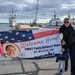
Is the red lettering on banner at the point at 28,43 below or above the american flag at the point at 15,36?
below

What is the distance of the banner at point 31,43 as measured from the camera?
6.98 metres

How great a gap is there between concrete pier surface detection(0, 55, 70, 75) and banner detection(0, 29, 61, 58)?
0.58m

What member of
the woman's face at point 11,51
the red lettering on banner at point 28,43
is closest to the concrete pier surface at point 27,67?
the woman's face at point 11,51

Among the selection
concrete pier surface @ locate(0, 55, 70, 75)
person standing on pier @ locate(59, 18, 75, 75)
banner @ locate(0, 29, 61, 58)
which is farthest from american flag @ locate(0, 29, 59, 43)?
concrete pier surface @ locate(0, 55, 70, 75)

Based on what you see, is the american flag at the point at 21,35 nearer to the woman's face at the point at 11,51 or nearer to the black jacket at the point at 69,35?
the woman's face at the point at 11,51

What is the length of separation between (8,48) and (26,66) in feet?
4.83

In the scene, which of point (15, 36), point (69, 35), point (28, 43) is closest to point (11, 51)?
point (15, 36)

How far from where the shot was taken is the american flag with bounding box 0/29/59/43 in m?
6.99

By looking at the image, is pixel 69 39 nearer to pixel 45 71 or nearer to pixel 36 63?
pixel 45 71

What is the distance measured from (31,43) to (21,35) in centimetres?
39

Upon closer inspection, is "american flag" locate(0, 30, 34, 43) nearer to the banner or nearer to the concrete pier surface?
the banner

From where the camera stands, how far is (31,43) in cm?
712

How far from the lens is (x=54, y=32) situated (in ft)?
23.8

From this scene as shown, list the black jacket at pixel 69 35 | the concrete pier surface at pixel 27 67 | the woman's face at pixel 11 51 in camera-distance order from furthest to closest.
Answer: the concrete pier surface at pixel 27 67 < the woman's face at pixel 11 51 < the black jacket at pixel 69 35
